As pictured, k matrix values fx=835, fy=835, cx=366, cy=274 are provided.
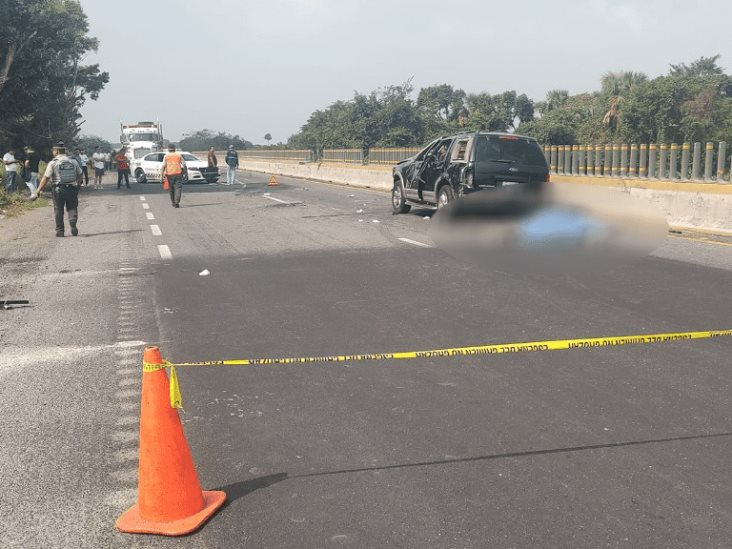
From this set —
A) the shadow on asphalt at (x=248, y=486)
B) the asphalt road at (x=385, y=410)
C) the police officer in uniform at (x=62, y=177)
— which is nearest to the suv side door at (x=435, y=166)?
the asphalt road at (x=385, y=410)

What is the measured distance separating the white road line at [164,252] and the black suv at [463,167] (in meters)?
4.83

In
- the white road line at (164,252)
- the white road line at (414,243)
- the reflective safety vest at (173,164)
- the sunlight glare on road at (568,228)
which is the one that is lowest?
the white road line at (164,252)

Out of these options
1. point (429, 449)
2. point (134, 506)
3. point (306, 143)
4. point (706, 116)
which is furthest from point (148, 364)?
point (306, 143)

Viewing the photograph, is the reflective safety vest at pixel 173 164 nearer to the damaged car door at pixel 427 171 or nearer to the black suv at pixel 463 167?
the black suv at pixel 463 167

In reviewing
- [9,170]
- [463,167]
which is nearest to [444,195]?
[463,167]

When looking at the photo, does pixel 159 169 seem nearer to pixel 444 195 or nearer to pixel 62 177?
pixel 62 177

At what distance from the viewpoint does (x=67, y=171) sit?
16484 mm

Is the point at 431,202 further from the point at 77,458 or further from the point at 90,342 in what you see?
the point at 77,458

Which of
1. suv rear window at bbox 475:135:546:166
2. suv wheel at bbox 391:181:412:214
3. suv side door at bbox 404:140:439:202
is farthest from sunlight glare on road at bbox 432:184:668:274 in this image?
suv wheel at bbox 391:181:412:214

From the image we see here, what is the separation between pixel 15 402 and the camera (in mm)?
5879

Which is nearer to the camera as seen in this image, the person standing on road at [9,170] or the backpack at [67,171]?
the backpack at [67,171]

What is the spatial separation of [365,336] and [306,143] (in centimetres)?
8826

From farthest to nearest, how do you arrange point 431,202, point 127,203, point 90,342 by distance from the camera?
point 127,203
point 431,202
point 90,342

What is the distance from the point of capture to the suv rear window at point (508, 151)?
1402cm
